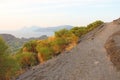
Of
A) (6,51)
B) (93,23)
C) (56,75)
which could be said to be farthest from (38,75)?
(93,23)

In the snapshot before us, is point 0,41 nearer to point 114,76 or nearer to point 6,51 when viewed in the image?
point 6,51

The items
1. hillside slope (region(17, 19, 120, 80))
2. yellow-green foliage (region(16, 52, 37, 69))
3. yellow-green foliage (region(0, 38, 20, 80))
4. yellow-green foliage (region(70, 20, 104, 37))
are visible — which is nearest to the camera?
hillside slope (region(17, 19, 120, 80))

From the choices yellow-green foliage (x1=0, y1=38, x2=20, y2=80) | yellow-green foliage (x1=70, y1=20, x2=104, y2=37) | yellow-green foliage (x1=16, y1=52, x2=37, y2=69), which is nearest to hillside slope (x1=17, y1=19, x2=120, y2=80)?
yellow-green foliage (x1=0, y1=38, x2=20, y2=80)

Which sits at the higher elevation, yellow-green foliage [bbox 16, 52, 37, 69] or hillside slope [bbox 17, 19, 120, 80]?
hillside slope [bbox 17, 19, 120, 80]

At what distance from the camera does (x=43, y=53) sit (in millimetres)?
77188

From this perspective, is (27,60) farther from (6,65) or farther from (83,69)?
(83,69)

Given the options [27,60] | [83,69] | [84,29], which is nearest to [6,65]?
[83,69]

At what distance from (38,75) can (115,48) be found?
11663mm

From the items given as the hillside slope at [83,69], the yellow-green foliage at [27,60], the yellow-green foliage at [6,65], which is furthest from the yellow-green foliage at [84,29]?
the yellow-green foliage at [6,65]

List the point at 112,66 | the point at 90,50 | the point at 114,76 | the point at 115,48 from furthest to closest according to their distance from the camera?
1. the point at 90,50
2. the point at 115,48
3. the point at 112,66
4. the point at 114,76

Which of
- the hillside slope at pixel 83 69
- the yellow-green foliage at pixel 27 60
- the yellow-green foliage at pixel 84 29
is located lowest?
the yellow-green foliage at pixel 27 60

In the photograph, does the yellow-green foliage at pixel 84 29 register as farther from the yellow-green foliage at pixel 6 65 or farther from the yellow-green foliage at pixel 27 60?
the yellow-green foliage at pixel 6 65

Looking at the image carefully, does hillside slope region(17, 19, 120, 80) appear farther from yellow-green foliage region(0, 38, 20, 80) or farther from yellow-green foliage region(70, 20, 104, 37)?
yellow-green foliage region(70, 20, 104, 37)

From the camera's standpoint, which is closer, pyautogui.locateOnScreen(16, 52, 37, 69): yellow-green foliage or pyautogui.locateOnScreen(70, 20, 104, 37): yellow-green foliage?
pyautogui.locateOnScreen(16, 52, 37, 69): yellow-green foliage
